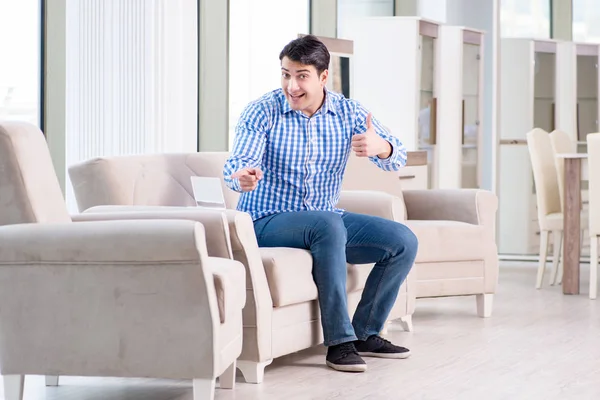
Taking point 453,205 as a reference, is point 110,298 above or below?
below

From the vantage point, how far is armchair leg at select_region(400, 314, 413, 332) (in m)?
4.42

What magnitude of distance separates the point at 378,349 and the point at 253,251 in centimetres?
78

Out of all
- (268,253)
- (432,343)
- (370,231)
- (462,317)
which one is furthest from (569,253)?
(268,253)

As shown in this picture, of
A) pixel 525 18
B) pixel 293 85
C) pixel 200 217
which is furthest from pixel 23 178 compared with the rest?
pixel 525 18

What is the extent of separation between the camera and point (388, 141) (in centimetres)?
369

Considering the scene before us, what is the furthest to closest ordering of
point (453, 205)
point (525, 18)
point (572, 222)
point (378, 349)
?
point (525, 18) < point (572, 222) < point (453, 205) < point (378, 349)

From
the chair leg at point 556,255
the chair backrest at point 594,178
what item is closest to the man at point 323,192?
the chair backrest at point 594,178

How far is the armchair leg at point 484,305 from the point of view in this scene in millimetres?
4926

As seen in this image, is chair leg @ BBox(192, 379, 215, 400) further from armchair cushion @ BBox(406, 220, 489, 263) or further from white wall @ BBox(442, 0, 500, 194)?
white wall @ BBox(442, 0, 500, 194)

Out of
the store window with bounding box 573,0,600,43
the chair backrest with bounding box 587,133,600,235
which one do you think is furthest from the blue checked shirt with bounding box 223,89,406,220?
the store window with bounding box 573,0,600,43

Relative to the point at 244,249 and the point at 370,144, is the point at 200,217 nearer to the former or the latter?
the point at 244,249

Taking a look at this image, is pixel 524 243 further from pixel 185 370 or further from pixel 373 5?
pixel 185 370

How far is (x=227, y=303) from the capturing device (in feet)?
9.32

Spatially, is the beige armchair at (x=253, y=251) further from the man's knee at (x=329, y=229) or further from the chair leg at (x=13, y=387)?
the chair leg at (x=13, y=387)
